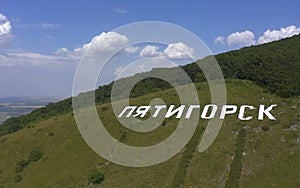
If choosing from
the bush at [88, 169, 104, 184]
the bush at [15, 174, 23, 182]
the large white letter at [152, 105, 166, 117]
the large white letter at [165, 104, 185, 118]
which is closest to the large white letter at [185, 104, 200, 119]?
the large white letter at [165, 104, 185, 118]

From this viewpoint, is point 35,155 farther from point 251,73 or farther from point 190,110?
point 251,73

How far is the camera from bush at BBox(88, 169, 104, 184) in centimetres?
4803

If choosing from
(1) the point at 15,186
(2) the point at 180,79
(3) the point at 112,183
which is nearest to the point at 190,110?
(3) the point at 112,183

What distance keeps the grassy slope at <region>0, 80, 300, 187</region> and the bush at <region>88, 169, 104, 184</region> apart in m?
0.73

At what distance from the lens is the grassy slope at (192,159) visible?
43688mm

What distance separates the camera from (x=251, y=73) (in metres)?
84.1

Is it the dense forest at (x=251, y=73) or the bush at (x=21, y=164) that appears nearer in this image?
the bush at (x=21, y=164)

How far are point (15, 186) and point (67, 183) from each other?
9841 millimetres

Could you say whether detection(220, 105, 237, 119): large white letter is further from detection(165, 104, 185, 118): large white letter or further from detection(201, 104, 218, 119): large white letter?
detection(165, 104, 185, 118): large white letter

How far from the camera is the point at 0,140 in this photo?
7819 cm

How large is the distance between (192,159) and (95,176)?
1281cm

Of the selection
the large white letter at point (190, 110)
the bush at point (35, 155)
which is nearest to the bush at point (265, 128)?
the large white letter at point (190, 110)

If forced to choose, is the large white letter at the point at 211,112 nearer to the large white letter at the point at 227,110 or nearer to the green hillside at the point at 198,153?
the large white letter at the point at 227,110

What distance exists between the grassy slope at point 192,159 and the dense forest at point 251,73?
4.32 m
